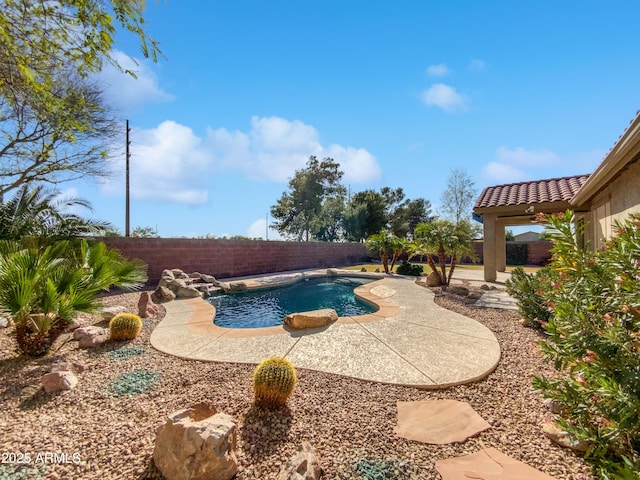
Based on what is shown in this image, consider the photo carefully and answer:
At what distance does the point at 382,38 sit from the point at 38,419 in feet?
33.4

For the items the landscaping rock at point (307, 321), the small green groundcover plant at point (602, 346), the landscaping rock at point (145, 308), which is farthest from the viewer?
the landscaping rock at point (145, 308)

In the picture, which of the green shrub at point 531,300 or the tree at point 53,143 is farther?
the tree at point 53,143

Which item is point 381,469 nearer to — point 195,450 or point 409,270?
point 195,450

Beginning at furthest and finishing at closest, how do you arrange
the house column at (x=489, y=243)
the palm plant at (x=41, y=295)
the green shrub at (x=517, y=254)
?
the green shrub at (x=517, y=254)
the house column at (x=489, y=243)
the palm plant at (x=41, y=295)

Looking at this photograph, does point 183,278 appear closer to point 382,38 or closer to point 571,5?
point 382,38

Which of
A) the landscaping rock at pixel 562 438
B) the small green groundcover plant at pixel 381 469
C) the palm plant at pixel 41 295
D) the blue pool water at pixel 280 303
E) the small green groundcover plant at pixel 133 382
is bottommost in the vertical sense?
the blue pool water at pixel 280 303

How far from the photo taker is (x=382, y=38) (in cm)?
820

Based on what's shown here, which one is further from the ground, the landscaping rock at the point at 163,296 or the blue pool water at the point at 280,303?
the landscaping rock at the point at 163,296

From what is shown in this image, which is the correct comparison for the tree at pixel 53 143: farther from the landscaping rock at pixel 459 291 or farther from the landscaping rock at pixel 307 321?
the landscaping rock at pixel 459 291

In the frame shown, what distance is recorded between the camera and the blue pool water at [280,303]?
24.3ft

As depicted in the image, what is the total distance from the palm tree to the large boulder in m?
8.16

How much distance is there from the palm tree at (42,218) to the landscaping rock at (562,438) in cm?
1056

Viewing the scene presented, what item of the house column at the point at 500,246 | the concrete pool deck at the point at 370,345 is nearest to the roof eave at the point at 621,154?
the concrete pool deck at the point at 370,345

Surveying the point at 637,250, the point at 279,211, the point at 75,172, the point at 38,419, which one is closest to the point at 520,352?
the point at 637,250
